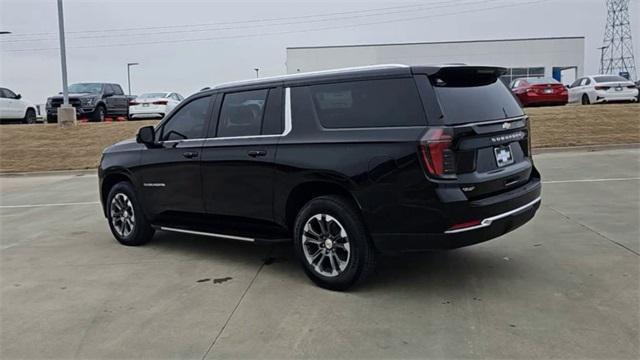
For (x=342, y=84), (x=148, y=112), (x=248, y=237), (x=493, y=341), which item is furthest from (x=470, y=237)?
(x=148, y=112)

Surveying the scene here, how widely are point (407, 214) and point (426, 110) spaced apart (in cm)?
81

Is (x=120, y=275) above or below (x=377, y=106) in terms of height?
below

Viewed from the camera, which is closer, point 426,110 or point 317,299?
point 426,110

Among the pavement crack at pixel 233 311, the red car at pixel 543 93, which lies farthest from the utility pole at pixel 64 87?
the pavement crack at pixel 233 311

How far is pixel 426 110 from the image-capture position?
434 cm

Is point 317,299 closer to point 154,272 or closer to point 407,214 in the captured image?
point 407,214

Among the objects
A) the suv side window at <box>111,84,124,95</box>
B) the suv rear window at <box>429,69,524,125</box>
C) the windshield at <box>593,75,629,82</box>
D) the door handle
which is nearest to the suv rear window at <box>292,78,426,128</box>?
the suv rear window at <box>429,69,524,125</box>

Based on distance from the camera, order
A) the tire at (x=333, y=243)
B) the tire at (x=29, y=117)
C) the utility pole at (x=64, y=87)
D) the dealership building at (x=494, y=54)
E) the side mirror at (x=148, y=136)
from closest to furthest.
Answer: the tire at (x=333, y=243)
the side mirror at (x=148, y=136)
the utility pole at (x=64, y=87)
the tire at (x=29, y=117)
the dealership building at (x=494, y=54)

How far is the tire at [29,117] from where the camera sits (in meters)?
25.1

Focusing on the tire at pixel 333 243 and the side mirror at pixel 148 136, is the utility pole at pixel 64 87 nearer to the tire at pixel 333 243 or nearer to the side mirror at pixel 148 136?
the side mirror at pixel 148 136

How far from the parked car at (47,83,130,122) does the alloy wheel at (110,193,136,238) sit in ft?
63.0

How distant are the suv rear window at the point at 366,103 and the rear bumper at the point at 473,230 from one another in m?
0.80

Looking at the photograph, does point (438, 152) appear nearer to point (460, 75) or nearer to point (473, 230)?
point (473, 230)

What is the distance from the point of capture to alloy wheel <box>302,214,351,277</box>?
4727 mm
